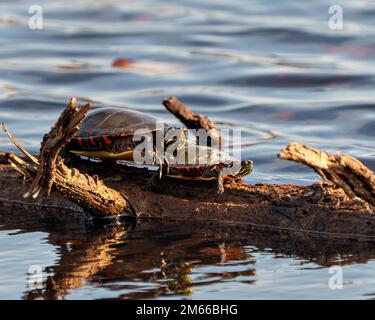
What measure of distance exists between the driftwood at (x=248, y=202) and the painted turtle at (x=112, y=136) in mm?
167

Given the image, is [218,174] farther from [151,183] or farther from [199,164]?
[151,183]

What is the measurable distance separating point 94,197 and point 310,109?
6.08m

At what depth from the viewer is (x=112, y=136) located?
7.18m

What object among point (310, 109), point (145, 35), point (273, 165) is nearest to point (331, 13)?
point (145, 35)

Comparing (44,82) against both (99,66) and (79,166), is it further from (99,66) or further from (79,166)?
(79,166)

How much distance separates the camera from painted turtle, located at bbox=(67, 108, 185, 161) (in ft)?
23.6

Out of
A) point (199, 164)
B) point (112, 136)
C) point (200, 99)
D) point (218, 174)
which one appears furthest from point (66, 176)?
point (200, 99)

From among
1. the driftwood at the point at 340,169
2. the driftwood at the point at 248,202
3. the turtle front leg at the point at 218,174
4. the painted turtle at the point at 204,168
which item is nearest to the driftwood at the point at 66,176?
the driftwood at the point at 248,202

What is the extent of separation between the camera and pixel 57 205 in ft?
25.4

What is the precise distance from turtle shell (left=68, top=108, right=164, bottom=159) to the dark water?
0.56m

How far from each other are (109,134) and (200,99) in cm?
624

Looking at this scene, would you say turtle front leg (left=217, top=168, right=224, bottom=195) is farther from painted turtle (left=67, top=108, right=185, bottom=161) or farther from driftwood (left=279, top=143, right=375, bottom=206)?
driftwood (left=279, top=143, right=375, bottom=206)

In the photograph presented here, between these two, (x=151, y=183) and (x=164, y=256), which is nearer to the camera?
(x=164, y=256)

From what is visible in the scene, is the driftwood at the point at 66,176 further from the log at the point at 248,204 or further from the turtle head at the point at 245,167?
the turtle head at the point at 245,167
